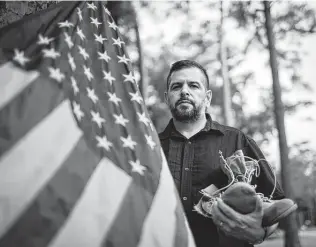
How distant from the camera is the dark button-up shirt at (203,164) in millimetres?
2285

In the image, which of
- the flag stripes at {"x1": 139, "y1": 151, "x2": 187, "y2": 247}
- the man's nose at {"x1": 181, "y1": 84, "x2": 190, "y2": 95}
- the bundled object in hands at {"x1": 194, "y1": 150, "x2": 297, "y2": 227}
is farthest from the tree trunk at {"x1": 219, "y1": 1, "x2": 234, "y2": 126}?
the flag stripes at {"x1": 139, "y1": 151, "x2": 187, "y2": 247}

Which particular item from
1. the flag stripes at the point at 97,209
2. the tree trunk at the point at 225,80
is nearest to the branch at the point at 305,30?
the tree trunk at the point at 225,80

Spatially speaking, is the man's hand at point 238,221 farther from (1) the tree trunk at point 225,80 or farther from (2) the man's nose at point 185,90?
(1) the tree trunk at point 225,80

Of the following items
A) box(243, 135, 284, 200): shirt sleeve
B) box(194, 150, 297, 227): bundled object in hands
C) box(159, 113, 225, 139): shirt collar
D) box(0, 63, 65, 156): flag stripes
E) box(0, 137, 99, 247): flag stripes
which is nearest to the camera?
box(0, 137, 99, 247): flag stripes

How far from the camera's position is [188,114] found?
262cm

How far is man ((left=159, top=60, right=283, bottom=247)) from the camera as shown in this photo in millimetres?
1925

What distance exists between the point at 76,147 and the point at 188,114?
3.47 feet

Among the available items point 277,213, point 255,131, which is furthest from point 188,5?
point 277,213

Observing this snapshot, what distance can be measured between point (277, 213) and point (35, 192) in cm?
123

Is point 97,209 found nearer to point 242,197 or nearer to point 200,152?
point 242,197

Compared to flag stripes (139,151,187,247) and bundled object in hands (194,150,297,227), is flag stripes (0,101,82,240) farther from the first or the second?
bundled object in hands (194,150,297,227)

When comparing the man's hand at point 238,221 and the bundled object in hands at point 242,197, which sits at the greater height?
the bundled object in hands at point 242,197

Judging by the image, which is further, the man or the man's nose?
the man's nose

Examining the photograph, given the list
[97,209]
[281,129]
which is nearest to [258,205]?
[97,209]
